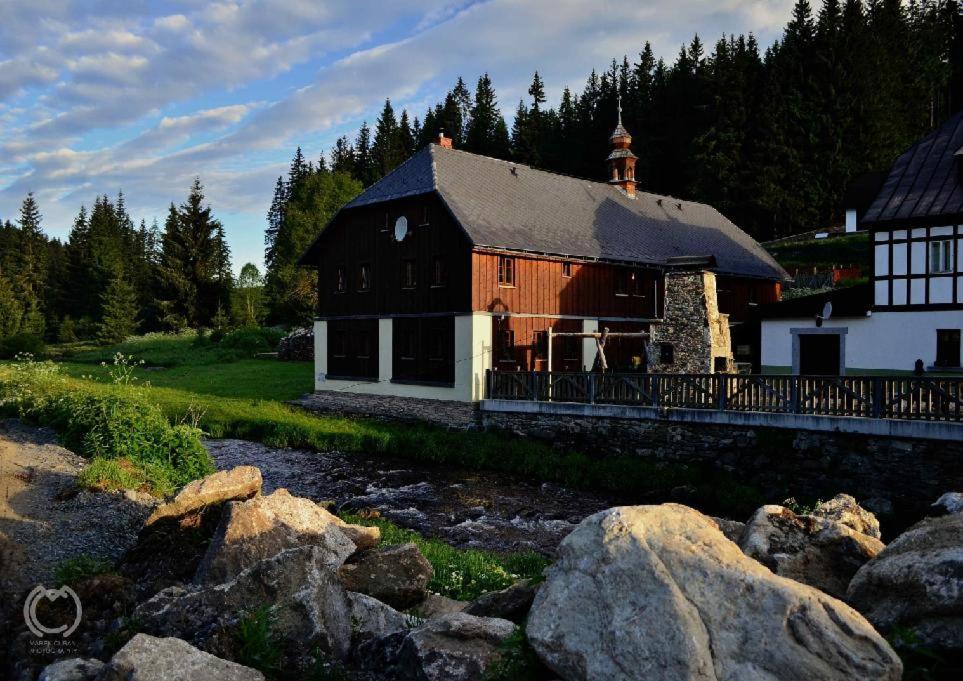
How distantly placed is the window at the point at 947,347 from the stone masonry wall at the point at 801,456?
933 centimetres

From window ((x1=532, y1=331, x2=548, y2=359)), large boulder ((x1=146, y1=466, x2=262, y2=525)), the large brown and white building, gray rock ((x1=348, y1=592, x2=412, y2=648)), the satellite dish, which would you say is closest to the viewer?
gray rock ((x1=348, y1=592, x2=412, y2=648))

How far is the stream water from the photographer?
15.5 m

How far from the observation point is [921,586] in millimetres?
5238

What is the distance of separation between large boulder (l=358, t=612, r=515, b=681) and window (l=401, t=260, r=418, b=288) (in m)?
22.8

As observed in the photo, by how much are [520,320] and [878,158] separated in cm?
4485

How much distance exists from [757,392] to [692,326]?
6439 millimetres

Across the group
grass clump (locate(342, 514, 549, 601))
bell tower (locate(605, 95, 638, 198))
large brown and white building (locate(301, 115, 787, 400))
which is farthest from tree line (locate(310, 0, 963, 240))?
grass clump (locate(342, 514, 549, 601))

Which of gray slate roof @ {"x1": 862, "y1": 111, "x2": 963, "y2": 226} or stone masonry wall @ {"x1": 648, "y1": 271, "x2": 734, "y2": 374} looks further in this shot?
stone masonry wall @ {"x1": 648, "y1": 271, "x2": 734, "y2": 374}

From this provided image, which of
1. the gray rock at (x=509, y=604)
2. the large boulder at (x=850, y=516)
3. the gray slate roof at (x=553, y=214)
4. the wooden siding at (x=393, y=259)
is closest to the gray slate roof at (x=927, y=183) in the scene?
the gray slate roof at (x=553, y=214)

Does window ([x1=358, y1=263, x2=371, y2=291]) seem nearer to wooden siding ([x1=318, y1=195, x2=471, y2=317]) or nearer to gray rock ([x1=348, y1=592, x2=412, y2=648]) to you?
wooden siding ([x1=318, y1=195, x2=471, y2=317])

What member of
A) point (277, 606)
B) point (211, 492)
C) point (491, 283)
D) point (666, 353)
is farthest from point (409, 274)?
point (277, 606)

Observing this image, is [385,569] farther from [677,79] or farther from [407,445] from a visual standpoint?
[677,79]

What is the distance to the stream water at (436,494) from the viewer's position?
15492 millimetres

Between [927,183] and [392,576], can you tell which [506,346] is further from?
[392,576]
